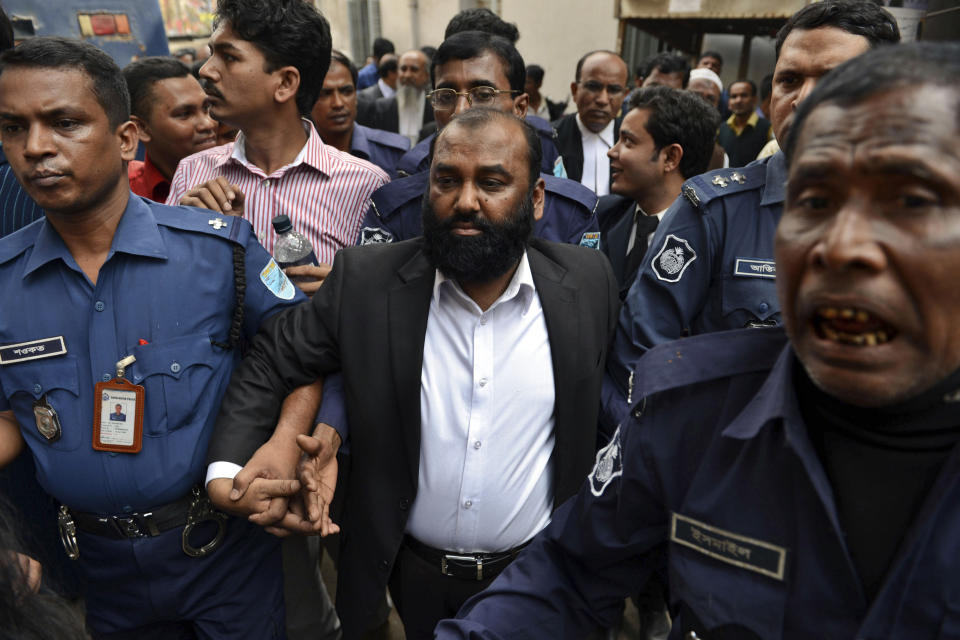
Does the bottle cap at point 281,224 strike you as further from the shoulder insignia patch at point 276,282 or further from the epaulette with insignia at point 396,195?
the epaulette with insignia at point 396,195

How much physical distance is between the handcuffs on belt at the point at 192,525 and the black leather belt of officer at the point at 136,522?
2cm

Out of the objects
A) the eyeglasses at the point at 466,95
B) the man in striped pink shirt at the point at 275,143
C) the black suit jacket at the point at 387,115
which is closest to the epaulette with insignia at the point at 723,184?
the eyeglasses at the point at 466,95

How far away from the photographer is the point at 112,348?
1.85 m

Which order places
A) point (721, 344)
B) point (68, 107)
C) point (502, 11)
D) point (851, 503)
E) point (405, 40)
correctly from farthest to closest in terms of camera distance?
point (405, 40)
point (502, 11)
point (68, 107)
point (721, 344)
point (851, 503)

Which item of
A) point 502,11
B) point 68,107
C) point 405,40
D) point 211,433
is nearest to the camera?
point 68,107

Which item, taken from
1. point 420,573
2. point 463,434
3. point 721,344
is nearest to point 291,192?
point 463,434

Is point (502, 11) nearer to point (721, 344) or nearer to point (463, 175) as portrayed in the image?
point (463, 175)

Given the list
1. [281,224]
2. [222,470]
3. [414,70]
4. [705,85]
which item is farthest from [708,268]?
[414,70]

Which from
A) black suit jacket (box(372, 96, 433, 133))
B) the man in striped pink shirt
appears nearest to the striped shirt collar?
the man in striped pink shirt

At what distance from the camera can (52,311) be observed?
1.86 meters

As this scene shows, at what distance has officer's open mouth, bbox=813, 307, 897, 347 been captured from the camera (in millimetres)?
896

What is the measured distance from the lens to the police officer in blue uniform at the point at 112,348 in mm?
1835

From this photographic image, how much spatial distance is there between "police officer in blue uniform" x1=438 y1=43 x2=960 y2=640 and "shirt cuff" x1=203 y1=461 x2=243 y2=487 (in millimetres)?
834

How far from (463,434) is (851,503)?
116cm
